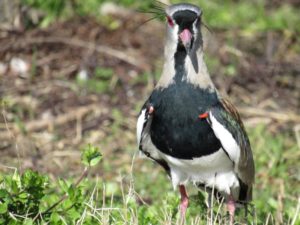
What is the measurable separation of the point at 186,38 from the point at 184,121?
0.49 meters

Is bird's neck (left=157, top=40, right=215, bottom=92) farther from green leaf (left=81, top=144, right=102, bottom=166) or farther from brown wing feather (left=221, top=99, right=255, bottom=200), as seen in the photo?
green leaf (left=81, top=144, right=102, bottom=166)

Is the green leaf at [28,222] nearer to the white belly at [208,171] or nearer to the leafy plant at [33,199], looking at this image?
the leafy plant at [33,199]

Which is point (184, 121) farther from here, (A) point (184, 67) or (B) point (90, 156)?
(B) point (90, 156)

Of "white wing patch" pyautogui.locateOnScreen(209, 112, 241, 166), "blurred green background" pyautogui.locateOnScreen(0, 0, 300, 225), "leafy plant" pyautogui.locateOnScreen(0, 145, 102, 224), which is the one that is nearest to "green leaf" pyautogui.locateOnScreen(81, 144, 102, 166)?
"leafy plant" pyautogui.locateOnScreen(0, 145, 102, 224)

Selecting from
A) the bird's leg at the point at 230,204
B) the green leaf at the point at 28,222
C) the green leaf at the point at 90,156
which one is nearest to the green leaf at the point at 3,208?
the green leaf at the point at 28,222

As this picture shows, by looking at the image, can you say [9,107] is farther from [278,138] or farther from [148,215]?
[148,215]

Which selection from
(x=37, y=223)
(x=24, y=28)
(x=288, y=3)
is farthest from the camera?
(x=288, y=3)

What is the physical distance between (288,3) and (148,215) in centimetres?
565

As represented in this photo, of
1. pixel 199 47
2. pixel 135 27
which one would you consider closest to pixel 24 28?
pixel 135 27

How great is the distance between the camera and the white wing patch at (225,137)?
15.0ft

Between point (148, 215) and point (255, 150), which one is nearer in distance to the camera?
point (148, 215)

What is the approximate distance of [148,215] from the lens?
15.4 ft

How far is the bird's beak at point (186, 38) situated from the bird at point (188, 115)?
0.01 metres

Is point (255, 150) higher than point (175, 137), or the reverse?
point (175, 137)
